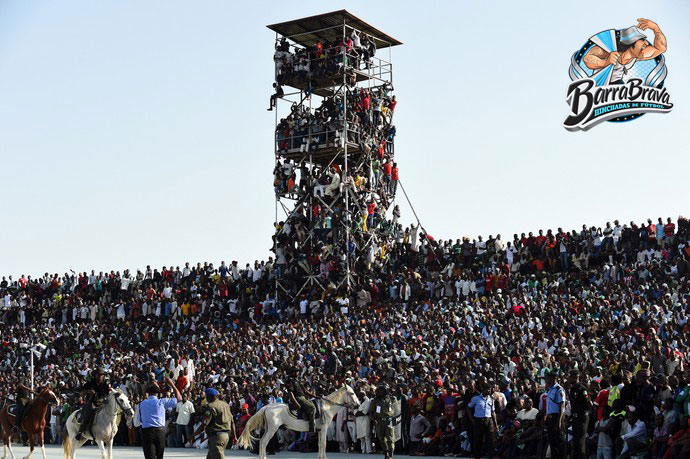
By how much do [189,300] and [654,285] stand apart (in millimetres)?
22248

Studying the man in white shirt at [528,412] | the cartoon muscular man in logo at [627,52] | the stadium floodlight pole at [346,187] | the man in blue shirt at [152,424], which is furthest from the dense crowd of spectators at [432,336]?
the cartoon muscular man in logo at [627,52]

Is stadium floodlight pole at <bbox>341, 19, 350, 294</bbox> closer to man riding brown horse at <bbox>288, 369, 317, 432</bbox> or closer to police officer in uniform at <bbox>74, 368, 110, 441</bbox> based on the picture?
man riding brown horse at <bbox>288, 369, 317, 432</bbox>

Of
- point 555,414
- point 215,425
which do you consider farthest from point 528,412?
point 215,425

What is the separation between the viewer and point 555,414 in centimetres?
2072

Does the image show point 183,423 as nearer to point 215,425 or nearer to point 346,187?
point 215,425

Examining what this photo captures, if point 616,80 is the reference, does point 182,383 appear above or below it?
below

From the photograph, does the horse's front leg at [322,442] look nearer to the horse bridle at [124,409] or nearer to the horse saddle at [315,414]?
the horse saddle at [315,414]

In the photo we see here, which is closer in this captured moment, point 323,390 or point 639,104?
point 323,390

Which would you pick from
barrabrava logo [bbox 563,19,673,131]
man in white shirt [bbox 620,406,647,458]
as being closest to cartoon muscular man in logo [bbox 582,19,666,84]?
barrabrava logo [bbox 563,19,673,131]

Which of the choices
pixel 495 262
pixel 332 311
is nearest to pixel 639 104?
pixel 495 262

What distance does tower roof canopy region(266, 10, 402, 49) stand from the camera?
48.3 m

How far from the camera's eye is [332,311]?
43469 mm

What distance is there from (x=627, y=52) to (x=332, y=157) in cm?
1814

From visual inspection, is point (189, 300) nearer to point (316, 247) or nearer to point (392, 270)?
point (316, 247)
